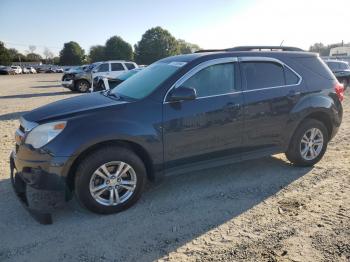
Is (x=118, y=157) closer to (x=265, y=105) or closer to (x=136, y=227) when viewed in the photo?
(x=136, y=227)

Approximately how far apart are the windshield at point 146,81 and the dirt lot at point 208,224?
1.38 m

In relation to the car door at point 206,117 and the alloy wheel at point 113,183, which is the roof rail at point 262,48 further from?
the alloy wheel at point 113,183

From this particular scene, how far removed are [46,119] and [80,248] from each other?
4.91 ft

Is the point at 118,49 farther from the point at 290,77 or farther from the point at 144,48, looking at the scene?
the point at 290,77

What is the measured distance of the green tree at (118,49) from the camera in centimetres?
7469

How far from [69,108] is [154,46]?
7464 cm

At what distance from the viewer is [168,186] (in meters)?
4.94

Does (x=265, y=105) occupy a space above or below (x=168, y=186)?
above

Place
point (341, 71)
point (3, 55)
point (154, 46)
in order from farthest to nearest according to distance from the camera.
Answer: point (3, 55), point (154, 46), point (341, 71)

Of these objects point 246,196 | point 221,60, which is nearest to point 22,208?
point 246,196

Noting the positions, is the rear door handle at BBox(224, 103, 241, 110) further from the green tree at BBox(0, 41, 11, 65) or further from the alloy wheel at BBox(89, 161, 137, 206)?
the green tree at BBox(0, 41, 11, 65)

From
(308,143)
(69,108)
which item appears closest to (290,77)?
(308,143)

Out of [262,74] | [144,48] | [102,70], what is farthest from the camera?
[144,48]

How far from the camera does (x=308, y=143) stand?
5.47 metres
